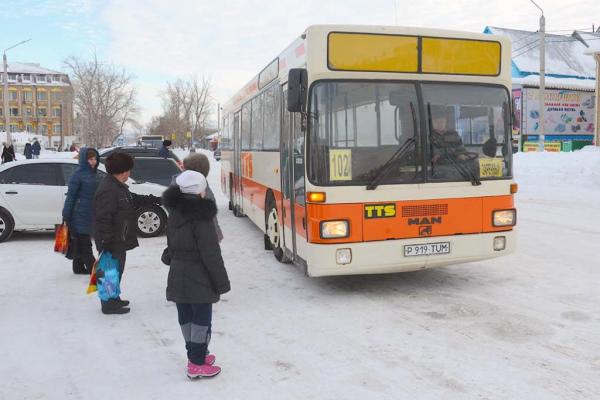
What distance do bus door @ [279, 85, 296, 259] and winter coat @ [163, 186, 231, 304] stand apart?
2.92m

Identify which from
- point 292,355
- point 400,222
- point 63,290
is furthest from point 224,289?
point 63,290

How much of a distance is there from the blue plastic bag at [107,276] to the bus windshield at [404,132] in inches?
87.4

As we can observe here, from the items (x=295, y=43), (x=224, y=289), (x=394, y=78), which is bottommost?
(x=224, y=289)

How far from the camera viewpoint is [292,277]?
7.59 m

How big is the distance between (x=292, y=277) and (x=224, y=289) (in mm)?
3481

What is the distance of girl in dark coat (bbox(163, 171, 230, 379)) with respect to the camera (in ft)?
13.5

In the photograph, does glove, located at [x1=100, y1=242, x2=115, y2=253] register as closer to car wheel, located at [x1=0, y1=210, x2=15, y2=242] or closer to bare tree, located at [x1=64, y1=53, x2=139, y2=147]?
car wheel, located at [x1=0, y1=210, x2=15, y2=242]

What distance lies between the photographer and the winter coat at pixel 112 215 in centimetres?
577

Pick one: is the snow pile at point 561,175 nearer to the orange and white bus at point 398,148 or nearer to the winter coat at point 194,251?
the orange and white bus at point 398,148

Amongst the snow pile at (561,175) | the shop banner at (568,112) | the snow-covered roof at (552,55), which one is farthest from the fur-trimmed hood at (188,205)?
the snow-covered roof at (552,55)

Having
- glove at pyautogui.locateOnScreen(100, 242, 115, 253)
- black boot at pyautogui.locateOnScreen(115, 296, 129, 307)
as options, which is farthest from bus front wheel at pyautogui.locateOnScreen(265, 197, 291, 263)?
glove at pyautogui.locateOnScreen(100, 242, 115, 253)

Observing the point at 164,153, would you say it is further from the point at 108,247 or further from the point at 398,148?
the point at 398,148

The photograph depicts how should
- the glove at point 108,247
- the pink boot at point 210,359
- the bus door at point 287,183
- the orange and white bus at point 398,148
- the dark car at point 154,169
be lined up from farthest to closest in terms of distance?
the dark car at point 154,169 < the bus door at point 287,183 < the orange and white bus at point 398,148 < the glove at point 108,247 < the pink boot at point 210,359

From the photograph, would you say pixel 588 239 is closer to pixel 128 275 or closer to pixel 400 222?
pixel 400 222
